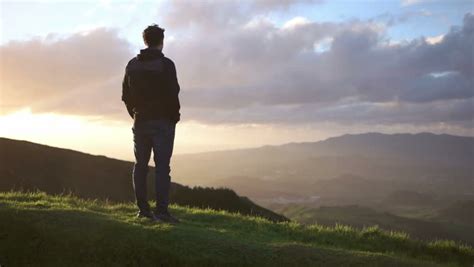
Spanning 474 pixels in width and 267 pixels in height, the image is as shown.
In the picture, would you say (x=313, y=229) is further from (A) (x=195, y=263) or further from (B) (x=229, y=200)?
(B) (x=229, y=200)

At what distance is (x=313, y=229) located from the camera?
1318cm

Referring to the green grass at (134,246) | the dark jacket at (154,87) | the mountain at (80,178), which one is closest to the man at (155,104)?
the dark jacket at (154,87)

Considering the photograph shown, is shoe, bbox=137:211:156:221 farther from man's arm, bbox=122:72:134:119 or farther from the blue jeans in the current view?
man's arm, bbox=122:72:134:119

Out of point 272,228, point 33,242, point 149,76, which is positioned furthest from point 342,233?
point 33,242

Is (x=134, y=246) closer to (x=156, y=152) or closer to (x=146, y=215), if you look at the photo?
(x=146, y=215)

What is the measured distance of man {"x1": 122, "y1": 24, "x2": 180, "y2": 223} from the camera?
10883mm

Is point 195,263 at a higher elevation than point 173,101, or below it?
below

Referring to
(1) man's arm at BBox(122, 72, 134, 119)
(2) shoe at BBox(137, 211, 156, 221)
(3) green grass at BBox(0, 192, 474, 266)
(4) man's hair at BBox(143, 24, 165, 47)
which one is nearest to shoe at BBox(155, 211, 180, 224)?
(2) shoe at BBox(137, 211, 156, 221)

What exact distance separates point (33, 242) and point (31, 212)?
129 centimetres

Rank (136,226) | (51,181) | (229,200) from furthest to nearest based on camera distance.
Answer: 1. (51,181)
2. (229,200)
3. (136,226)

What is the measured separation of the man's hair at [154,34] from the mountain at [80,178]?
75.1 ft

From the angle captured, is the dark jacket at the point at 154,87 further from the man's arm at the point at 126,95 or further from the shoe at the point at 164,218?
the shoe at the point at 164,218

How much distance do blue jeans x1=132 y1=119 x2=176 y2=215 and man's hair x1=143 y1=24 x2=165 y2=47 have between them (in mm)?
1753

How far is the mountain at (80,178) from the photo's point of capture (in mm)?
35219
